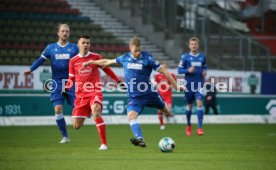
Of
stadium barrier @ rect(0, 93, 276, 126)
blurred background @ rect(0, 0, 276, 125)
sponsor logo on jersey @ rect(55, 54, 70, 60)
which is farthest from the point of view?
blurred background @ rect(0, 0, 276, 125)

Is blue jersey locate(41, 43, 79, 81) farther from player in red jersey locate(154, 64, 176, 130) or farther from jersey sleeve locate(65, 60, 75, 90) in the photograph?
player in red jersey locate(154, 64, 176, 130)

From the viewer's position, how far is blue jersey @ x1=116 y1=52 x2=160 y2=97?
14.6 m

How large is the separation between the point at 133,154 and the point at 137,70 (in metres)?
2.21

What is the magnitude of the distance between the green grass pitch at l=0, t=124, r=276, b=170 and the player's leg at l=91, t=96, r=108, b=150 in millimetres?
242

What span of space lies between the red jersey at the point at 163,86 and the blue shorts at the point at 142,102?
1022cm

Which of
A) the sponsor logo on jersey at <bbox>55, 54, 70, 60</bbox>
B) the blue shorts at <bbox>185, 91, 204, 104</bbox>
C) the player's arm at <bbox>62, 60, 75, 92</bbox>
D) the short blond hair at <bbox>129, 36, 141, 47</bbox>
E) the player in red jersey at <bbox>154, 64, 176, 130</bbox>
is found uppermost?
the short blond hair at <bbox>129, 36, 141, 47</bbox>

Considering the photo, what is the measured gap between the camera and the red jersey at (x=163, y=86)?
1003 inches

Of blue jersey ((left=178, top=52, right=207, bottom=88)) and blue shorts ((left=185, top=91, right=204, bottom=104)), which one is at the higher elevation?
blue jersey ((left=178, top=52, right=207, bottom=88))

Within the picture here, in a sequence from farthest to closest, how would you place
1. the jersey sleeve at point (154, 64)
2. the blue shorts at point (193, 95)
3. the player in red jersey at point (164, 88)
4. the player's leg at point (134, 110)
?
the player in red jersey at point (164, 88) → the blue shorts at point (193, 95) → the jersey sleeve at point (154, 64) → the player's leg at point (134, 110)

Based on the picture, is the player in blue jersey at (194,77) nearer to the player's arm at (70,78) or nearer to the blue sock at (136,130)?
the player's arm at (70,78)

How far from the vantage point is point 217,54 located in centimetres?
3028

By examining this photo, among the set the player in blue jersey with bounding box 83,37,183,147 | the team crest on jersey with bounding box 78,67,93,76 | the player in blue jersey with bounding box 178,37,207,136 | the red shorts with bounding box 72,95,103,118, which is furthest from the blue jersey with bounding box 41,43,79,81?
the player in blue jersey with bounding box 178,37,207,136

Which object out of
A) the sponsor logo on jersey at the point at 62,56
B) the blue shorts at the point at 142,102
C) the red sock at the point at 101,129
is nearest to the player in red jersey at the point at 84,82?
the red sock at the point at 101,129

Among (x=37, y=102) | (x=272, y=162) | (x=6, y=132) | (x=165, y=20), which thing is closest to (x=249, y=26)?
(x=165, y=20)
